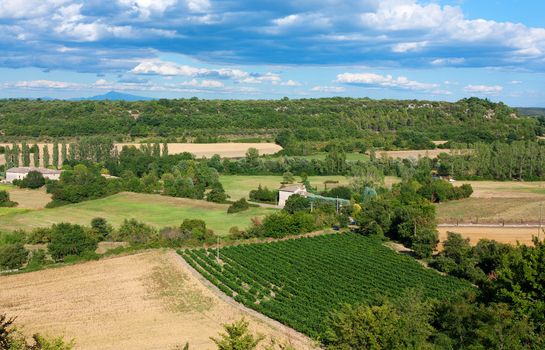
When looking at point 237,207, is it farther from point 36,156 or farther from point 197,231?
point 36,156

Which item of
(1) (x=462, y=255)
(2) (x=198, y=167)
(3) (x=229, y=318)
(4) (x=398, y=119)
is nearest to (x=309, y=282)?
(3) (x=229, y=318)

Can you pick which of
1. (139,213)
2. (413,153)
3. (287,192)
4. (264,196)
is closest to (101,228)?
(139,213)

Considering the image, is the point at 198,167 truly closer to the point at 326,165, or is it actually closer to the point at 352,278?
the point at 326,165

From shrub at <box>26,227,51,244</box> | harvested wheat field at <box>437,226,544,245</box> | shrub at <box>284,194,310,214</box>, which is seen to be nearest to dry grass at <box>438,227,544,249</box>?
harvested wheat field at <box>437,226,544,245</box>

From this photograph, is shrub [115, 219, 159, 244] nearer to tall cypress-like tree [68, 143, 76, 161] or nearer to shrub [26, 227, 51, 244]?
shrub [26, 227, 51, 244]

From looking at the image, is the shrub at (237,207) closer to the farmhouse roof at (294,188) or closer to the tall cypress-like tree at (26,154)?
the farmhouse roof at (294,188)

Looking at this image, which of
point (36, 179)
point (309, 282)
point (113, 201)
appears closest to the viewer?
point (309, 282)
